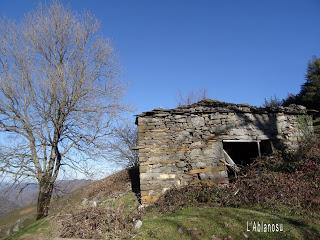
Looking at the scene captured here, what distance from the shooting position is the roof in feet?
38.3

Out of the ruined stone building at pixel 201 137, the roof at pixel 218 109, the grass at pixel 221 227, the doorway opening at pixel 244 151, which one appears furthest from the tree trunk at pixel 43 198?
the doorway opening at pixel 244 151

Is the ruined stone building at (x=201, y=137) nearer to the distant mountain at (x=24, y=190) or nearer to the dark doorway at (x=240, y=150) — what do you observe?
the dark doorway at (x=240, y=150)

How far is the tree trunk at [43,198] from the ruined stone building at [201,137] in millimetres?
4647

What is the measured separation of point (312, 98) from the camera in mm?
20953

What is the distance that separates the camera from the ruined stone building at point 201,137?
11047 millimetres

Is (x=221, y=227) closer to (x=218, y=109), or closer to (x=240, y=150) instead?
(x=218, y=109)

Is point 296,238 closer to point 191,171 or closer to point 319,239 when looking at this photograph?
point 319,239

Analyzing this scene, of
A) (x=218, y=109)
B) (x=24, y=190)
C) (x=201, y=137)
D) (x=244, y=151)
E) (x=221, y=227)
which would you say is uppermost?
(x=218, y=109)

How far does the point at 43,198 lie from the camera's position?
43.6 ft

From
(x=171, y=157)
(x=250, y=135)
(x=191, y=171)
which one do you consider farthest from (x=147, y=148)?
(x=250, y=135)

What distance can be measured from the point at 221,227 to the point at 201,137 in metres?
4.81

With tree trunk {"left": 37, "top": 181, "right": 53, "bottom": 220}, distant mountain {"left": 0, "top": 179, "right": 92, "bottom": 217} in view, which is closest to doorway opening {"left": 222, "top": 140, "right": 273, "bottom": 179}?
distant mountain {"left": 0, "top": 179, "right": 92, "bottom": 217}

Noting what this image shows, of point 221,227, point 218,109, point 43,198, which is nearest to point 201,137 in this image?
point 218,109

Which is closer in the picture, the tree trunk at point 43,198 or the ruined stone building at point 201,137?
the ruined stone building at point 201,137
